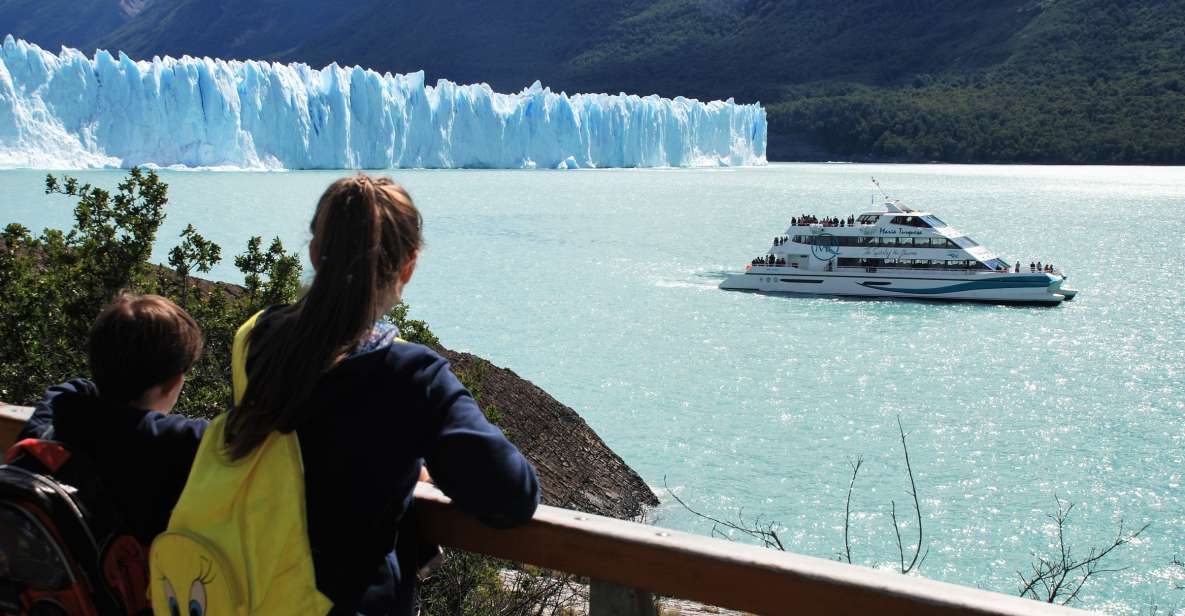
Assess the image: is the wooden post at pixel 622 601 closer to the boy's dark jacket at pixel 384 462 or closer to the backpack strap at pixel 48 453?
the boy's dark jacket at pixel 384 462

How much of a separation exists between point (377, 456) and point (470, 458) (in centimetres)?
14

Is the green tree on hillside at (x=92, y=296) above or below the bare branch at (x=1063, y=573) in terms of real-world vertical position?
above

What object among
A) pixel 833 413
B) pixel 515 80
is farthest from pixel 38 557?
pixel 515 80

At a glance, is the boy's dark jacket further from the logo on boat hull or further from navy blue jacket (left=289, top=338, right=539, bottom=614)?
the logo on boat hull

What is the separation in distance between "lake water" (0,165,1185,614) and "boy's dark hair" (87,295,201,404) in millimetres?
347

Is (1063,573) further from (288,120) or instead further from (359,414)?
(288,120)

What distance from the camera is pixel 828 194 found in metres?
53.1

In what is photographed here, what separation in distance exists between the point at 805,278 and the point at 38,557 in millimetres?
23303

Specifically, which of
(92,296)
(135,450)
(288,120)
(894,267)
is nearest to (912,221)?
(894,267)

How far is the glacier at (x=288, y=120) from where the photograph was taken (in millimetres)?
41344

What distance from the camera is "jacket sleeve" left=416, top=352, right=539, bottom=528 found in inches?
58.5

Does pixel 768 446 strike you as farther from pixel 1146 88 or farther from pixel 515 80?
pixel 515 80

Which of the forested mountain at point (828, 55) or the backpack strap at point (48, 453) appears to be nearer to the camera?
the backpack strap at point (48, 453)

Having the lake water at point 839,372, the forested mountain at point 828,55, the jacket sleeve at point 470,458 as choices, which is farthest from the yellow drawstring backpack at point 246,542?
the forested mountain at point 828,55
